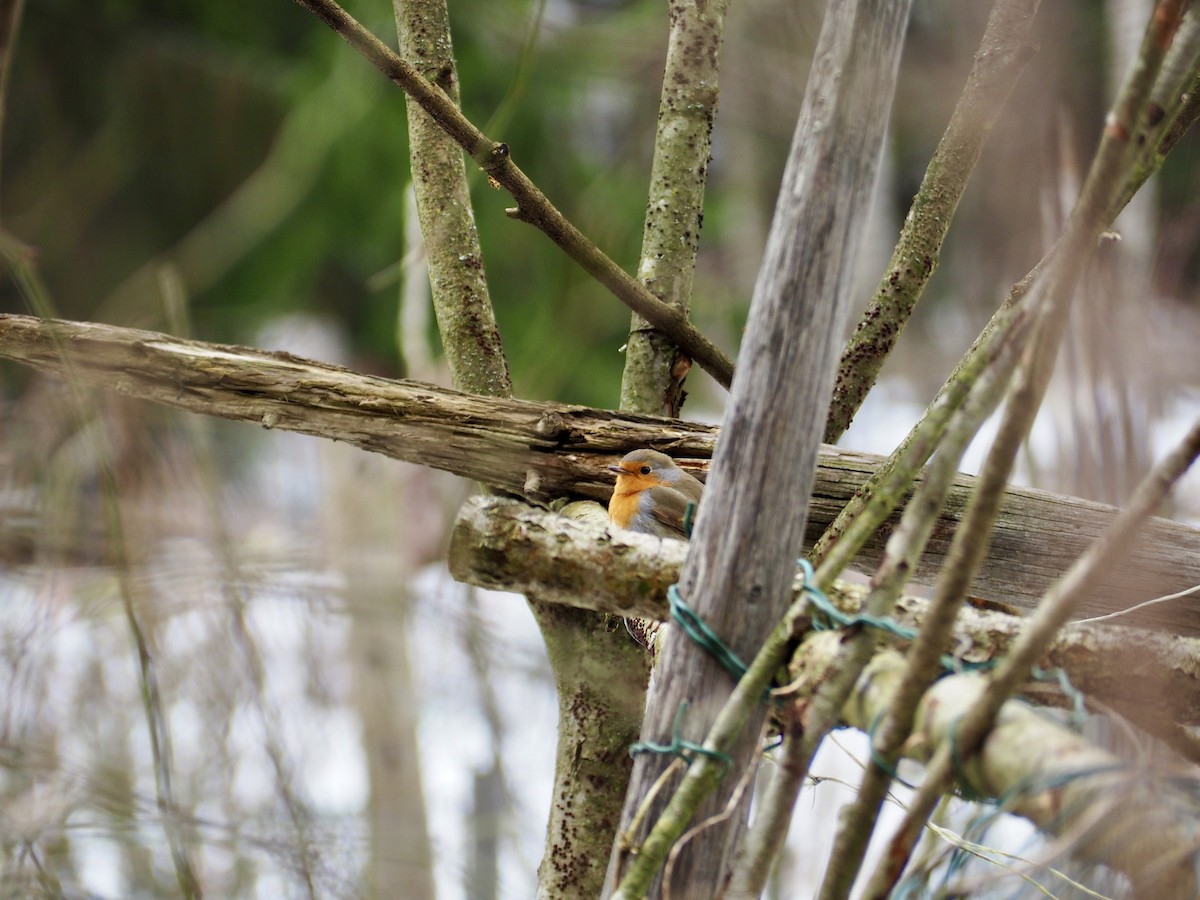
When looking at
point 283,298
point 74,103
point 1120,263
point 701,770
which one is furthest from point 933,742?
point 74,103

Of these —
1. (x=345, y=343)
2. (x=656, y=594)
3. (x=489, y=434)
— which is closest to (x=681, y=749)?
(x=656, y=594)

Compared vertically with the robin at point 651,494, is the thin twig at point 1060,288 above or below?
above

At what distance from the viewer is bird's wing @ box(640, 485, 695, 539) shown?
2318mm

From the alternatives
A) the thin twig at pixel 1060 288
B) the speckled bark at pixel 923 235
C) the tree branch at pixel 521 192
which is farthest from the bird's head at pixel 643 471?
the thin twig at pixel 1060 288

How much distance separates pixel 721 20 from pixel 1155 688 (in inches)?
58.3

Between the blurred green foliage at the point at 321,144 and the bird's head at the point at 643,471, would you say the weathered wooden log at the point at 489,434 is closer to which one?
the bird's head at the point at 643,471

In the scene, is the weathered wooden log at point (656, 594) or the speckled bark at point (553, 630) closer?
the weathered wooden log at point (656, 594)

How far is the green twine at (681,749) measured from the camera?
2.98 feet

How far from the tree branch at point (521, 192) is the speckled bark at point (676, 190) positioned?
0.06 m

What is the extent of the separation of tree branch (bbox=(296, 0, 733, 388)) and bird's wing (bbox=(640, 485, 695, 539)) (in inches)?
18.2

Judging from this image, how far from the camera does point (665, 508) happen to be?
7.91ft

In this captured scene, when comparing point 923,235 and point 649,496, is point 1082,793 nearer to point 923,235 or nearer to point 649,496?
point 923,235

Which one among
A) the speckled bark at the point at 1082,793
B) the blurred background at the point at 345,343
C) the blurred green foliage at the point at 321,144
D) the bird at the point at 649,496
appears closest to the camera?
the speckled bark at the point at 1082,793

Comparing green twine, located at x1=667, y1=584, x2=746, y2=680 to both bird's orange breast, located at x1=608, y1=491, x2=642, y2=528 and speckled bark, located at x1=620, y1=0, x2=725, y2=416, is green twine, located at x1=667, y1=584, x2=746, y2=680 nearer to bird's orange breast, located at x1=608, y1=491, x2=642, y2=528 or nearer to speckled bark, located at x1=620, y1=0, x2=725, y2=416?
speckled bark, located at x1=620, y1=0, x2=725, y2=416
